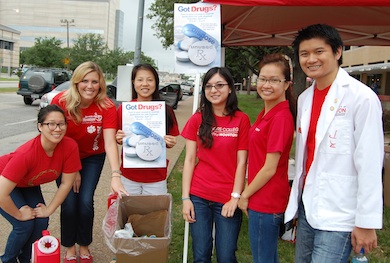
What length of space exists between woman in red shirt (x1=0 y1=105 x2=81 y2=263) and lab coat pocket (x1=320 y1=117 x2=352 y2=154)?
81.4 inches

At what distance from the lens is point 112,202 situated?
3516 millimetres

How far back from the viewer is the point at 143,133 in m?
3.23

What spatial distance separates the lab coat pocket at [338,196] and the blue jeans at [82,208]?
7.34 feet

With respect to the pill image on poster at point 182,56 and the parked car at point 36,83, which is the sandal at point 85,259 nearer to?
the pill image on poster at point 182,56

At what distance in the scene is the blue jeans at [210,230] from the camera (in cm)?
284

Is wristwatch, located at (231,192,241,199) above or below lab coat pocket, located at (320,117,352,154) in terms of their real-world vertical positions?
below

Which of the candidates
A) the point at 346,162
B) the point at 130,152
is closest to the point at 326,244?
the point at 346,162

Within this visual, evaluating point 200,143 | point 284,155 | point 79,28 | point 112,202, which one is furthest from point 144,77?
point 79,28

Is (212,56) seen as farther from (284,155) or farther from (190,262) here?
(190,262)

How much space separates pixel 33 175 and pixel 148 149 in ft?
3.13

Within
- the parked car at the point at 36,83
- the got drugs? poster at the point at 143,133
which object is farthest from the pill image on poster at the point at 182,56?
the parked car at the point at 36,83

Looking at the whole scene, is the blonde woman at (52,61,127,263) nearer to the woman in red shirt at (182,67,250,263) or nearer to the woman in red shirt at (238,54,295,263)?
the woman in red shirt at (182,67,250,263)

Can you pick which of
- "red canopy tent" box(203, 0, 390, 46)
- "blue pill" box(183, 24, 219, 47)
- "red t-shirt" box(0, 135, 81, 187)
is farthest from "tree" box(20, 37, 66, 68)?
"blue pill" box(183, 24, 219, 47)

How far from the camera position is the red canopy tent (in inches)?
200
